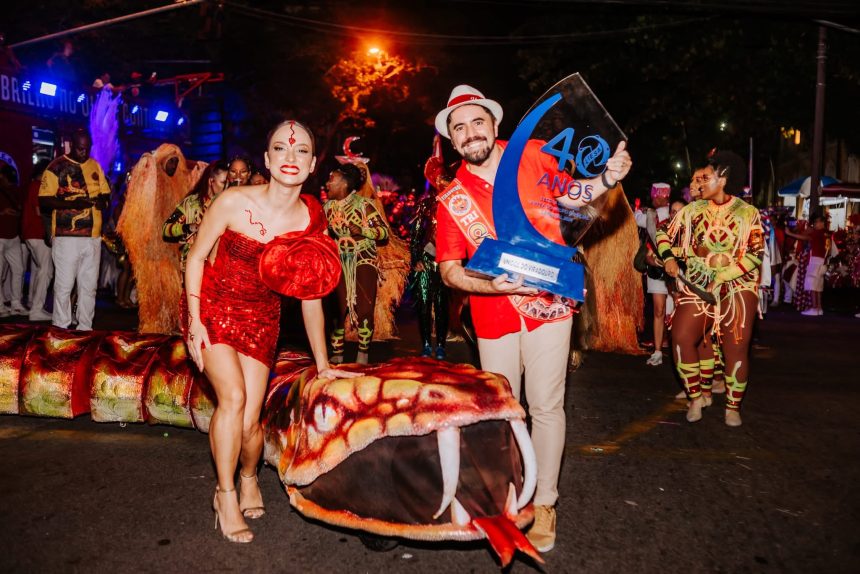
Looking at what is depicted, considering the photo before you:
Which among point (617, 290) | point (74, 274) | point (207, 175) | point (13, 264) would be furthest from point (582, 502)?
point (13, 264)

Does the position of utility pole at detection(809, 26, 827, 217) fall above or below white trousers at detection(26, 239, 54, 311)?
above

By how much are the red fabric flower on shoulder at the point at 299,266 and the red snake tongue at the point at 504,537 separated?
141cm

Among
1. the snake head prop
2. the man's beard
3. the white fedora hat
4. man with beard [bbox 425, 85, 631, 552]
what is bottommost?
the snake head prop

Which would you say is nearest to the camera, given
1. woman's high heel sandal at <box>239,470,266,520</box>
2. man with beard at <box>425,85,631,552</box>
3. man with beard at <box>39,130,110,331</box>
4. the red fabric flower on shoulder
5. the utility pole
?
man with beard at <box>425,85,631,552</box>

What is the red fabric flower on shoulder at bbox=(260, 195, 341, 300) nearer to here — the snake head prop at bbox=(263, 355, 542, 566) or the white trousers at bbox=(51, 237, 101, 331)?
the snake head prop at bbox=(263, 355, 542, 566)

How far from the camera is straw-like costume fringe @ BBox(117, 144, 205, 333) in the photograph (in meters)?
8.53

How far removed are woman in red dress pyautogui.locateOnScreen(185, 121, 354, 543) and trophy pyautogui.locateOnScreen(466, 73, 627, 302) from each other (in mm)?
1052

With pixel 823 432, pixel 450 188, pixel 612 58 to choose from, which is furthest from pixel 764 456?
pixel 612 58

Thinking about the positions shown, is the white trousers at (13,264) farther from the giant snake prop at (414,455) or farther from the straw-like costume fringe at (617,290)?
the giant snake prop at (414,455)

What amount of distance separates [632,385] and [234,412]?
4.83m

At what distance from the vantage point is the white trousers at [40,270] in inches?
413

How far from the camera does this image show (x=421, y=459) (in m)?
3.12

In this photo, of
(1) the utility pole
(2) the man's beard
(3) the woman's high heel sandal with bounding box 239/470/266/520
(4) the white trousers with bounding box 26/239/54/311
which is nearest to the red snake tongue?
(3) the woman's high heel sandal with bounding box 239/470/266/520

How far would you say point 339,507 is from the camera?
3322 mm
